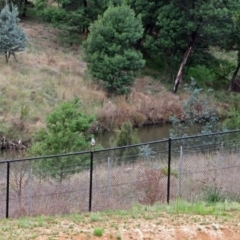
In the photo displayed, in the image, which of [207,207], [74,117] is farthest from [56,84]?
[207,207]

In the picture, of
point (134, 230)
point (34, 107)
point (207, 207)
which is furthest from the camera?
point (34, 107)

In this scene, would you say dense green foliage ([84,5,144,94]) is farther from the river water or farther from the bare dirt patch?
the bare dirt patch

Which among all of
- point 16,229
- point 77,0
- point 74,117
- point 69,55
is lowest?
point 16,229

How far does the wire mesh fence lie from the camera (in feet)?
58.1

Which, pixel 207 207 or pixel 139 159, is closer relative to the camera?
pixel 207 207

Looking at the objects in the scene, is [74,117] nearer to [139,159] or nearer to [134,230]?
[139,159]

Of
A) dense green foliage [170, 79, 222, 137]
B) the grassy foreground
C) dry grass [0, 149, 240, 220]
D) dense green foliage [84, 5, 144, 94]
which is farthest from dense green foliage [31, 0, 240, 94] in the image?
the grassy foreground

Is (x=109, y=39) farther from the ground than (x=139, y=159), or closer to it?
farther from the ground

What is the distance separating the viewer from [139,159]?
20.6 metres

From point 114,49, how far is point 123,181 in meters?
26.1

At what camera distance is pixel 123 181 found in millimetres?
18672

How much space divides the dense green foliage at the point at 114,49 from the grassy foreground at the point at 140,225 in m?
29.8

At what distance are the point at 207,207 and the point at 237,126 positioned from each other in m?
14.3

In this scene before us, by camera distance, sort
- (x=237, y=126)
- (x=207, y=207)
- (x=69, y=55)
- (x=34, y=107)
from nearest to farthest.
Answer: (x=207, y=207) < (x=237, y=126) < (x=34, y=107) < (x=69, y=55)
